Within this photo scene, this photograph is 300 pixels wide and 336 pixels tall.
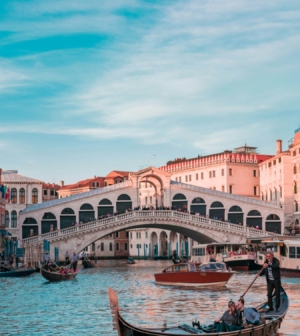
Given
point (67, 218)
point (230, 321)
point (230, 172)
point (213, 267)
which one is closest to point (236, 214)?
point (230, 172)

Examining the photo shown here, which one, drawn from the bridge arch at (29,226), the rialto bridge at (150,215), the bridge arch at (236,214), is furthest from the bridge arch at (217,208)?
the bridge arch at (29,226)

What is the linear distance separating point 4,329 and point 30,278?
727 inches

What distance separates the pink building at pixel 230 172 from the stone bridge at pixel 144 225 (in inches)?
552

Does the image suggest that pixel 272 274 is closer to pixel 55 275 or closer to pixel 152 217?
pixel 55 275

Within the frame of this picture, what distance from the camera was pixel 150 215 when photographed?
5053 cm

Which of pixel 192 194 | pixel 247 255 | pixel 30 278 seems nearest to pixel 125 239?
pixel 192 194

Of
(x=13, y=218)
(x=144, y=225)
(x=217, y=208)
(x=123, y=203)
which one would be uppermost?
(x=123, y=203)

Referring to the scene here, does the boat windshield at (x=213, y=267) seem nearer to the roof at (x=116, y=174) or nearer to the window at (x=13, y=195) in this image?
the window at (x=13, y=195)

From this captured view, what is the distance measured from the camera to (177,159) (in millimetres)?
80000

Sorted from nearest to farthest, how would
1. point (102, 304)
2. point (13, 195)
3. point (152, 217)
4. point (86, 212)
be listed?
point (102, 304), point (152, 217), point (86, 212), point (13, 195)

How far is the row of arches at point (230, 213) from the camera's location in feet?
182

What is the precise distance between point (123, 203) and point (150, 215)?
185 inches

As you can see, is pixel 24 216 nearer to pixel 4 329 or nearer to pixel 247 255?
pixel 247 255

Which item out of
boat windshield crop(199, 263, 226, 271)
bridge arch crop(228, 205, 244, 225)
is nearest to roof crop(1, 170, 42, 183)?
bridge arch crop(228, 205, 244, 225)
